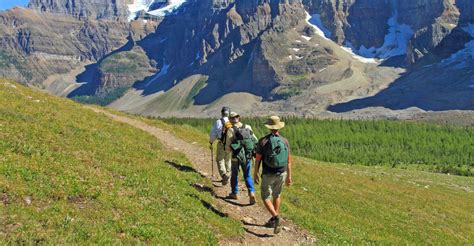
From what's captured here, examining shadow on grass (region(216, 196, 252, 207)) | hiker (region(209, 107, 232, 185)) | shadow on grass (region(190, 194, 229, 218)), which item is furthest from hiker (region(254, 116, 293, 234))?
hiker (region(209, 107, 232, 185))

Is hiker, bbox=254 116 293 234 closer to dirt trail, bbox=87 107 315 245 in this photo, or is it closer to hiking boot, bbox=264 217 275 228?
hiking boot, bbox=264 217 275 228

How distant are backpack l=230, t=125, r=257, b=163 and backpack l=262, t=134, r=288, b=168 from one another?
362cm

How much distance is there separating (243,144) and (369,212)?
45.5ft

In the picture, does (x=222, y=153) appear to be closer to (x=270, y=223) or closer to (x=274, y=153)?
(x=270, y=223)

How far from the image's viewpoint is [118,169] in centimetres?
2217

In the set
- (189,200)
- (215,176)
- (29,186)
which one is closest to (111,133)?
(215,176)

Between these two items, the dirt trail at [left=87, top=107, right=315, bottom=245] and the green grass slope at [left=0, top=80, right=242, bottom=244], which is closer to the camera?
the green grass slope at [left=0, top=80, right=242, bottom=244]

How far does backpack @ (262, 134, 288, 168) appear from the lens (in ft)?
60.7

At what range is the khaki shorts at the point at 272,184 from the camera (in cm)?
1885

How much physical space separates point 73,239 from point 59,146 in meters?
10.9

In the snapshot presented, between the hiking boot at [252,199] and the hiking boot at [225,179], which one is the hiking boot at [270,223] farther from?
the hiking boot at [225,179]

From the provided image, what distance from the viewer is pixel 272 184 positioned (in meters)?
19.0

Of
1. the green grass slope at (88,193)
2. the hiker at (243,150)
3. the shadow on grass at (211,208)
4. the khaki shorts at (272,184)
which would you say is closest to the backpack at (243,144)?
the hiker at (243,150)

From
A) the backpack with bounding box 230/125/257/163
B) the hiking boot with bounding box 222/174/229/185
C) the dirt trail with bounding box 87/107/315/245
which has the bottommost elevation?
the dirt trail with bounding box 87/107/315/245
